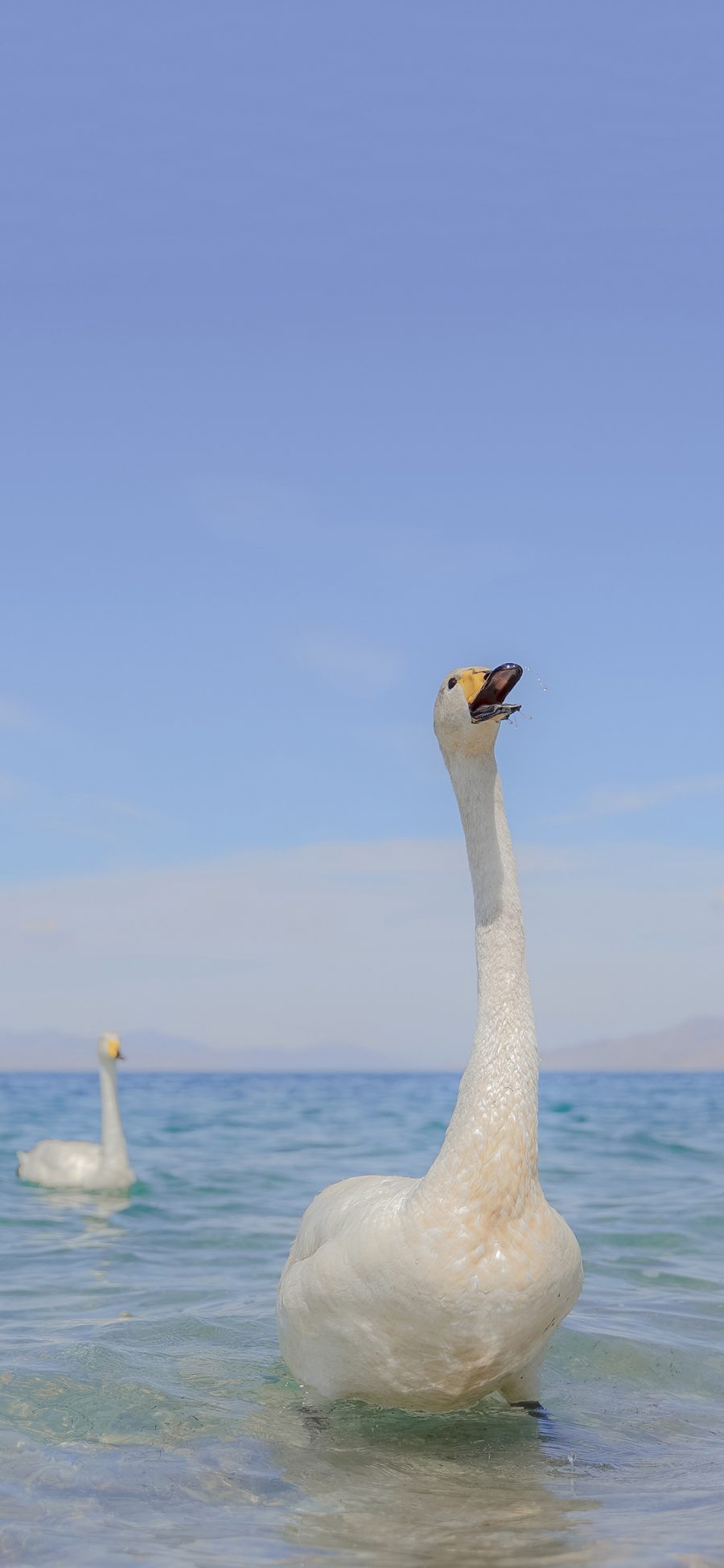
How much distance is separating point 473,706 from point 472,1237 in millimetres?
1928

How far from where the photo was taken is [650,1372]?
24.1 feet

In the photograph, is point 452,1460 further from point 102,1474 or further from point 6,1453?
point 6,1453

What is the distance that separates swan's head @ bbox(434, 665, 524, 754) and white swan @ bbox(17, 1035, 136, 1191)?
11213mm

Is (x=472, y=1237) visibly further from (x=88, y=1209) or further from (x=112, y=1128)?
(x=112, y=1128)

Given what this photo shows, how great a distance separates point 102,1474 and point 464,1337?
152cm

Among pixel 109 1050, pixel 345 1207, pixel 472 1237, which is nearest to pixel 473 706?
pixel 472 1237

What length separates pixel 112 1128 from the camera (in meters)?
16.2

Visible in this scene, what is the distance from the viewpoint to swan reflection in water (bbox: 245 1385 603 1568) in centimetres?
449

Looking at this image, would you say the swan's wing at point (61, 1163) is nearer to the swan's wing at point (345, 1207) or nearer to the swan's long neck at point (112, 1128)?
the swan's long neck at point (112, 1128)

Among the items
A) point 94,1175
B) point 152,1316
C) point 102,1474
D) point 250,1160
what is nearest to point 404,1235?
point 102,1474

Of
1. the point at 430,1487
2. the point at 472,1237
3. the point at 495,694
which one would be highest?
the point at 495,694

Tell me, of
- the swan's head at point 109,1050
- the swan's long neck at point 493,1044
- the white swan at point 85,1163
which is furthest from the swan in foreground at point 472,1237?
the swan's head at point 109,1050

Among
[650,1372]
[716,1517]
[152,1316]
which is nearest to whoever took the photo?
[716,1517]

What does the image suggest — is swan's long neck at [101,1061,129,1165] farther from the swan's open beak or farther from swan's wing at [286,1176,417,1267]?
the swan's open beak
